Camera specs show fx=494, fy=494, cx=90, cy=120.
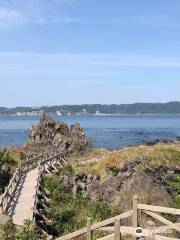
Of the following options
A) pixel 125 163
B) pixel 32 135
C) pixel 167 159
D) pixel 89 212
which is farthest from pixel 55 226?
pixel 32 135

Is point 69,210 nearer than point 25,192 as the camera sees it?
Yes

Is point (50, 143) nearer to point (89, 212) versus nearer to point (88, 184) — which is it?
point (88, 184)

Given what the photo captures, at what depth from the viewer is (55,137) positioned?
6191 centimetres

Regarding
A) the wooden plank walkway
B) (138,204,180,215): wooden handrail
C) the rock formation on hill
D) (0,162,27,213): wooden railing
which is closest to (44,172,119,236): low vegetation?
the wooden plank walkway

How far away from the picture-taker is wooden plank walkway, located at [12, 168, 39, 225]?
22.9 m

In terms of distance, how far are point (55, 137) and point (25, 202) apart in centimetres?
3558

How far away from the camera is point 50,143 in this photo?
6219 cm

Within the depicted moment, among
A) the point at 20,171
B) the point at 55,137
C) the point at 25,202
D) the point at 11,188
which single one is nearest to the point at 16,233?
the point at 25,202

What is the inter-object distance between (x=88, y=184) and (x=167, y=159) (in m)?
11.3

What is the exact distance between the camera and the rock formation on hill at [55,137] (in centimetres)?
5898

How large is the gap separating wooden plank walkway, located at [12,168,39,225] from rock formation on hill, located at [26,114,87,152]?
2334 centimetres

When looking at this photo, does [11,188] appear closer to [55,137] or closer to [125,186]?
[125,186]

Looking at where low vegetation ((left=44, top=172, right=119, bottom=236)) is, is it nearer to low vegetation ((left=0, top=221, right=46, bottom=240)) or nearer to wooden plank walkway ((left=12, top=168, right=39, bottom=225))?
wooden plank walkway ((left=12, top=168, right=39, bottom=225))

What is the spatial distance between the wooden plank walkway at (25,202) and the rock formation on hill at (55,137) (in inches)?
919
